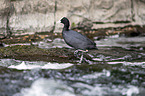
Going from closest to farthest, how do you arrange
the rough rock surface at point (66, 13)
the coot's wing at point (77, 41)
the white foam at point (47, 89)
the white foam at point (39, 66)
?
the white foam at point (47, 89) < the white foam at point (39, 66) < the coot's wing at point (77, 41) < the rough rock surface at point (66, 13)

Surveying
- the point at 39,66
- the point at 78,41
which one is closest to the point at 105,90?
the point at 39,66

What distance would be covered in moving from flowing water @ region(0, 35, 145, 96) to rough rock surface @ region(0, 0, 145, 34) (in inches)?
137

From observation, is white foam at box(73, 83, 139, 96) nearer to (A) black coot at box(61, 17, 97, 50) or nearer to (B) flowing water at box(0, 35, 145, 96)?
(B) flowing water at box(0, 35, 145, 96)

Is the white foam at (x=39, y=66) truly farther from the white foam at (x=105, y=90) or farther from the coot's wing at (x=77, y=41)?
the white foam at (x=105, y=90)

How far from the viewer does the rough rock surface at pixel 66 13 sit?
8.37m

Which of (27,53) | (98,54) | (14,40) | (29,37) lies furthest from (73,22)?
(27,53)

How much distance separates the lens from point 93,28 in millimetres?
10312

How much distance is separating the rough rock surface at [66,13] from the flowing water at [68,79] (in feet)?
11.4

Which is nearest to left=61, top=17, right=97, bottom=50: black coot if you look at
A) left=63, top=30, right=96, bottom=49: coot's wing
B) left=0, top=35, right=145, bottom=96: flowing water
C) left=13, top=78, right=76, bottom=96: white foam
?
left=63, top=30, right=96, bottom=49: coot's wing

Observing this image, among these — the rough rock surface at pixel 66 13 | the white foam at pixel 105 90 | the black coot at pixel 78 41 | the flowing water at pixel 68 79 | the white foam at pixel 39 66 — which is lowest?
the white foam at pixel 105 90

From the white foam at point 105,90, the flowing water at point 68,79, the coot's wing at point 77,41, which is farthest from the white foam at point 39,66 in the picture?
the white foam at point 105,90

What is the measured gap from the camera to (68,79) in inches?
161

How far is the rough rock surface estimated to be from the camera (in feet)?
27.5

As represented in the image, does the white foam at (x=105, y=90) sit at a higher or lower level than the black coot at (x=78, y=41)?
lower
